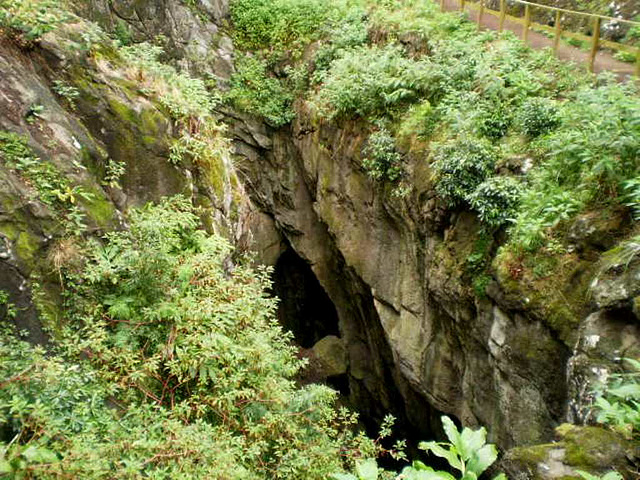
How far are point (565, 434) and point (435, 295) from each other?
16.7 ft

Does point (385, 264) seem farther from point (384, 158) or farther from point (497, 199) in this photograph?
point (497, 199)

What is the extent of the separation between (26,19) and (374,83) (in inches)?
278

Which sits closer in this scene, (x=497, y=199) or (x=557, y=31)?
(x=497, y=199)

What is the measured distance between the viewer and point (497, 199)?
750 cm

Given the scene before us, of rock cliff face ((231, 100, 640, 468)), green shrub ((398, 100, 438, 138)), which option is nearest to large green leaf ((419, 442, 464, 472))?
rock cliff face ((231, 100, 640, 468))

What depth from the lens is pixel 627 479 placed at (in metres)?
3.28

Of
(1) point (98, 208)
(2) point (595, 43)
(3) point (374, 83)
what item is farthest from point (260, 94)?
(1) point (98, 208)

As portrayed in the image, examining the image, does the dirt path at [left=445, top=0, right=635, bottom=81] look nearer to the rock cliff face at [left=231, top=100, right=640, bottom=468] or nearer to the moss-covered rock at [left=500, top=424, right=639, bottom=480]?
the rock cliff face at [left=231, top=100, right=640, bottom=468]

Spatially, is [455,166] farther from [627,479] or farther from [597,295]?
[627,479]

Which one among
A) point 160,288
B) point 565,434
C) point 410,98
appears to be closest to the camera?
point 565,434

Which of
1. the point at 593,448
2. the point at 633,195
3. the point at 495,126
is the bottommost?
the point at 593,448

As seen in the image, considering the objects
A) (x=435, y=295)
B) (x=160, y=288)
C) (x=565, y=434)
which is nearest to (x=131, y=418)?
(x=160, y=288)

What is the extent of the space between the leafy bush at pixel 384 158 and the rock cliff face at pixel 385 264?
405 millimetres

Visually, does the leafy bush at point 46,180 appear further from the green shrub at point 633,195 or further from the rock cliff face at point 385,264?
the green shrub at point 633,195
